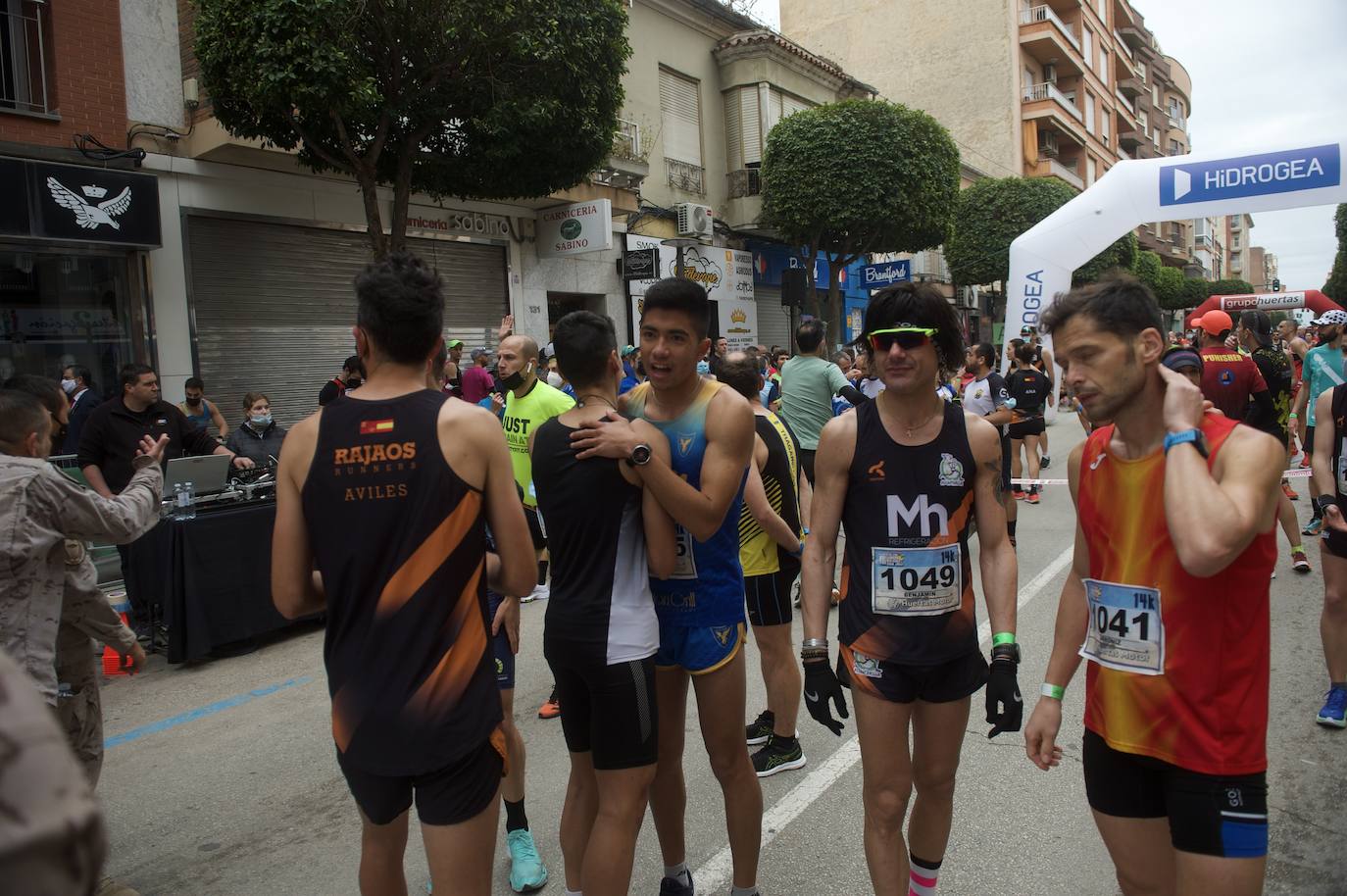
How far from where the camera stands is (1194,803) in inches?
79.0

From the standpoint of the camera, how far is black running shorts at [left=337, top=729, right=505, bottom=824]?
7.04ft

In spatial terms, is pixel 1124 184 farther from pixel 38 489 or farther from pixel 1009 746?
pixel 38 489

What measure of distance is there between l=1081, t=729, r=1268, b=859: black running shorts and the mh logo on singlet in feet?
2.54

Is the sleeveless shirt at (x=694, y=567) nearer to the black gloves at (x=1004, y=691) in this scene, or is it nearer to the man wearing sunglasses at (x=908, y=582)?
the man wearing sunglasses at (x=908, y=582)

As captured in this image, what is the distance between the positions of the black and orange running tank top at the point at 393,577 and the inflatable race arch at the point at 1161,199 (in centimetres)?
711

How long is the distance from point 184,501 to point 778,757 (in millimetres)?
4598

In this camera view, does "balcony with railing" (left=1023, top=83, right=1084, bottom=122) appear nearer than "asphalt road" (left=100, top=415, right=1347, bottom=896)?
No

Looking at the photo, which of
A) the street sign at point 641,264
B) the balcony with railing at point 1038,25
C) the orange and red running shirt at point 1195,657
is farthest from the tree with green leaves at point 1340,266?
the orange and red running shirt at point 1195,657

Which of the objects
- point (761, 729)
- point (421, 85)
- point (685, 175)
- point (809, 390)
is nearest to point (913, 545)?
point (761, 729)

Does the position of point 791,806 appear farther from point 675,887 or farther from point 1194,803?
point 1194,803

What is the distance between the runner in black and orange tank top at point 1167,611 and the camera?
77.0 inches

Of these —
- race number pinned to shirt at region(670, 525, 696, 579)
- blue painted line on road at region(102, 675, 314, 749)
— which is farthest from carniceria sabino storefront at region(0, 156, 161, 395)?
race number pinned to shirt at region(670, 525, 696, 579)

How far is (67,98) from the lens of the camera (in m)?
10.5

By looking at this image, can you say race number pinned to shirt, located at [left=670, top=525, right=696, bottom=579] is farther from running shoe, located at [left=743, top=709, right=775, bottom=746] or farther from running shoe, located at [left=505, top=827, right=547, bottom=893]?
running shoe, located at [left=743, top=709, right=775, bottom=746]
